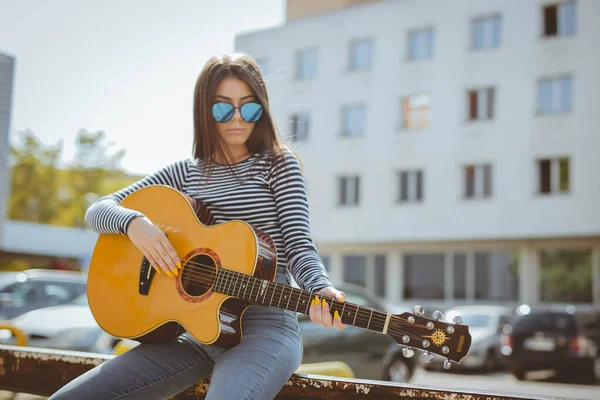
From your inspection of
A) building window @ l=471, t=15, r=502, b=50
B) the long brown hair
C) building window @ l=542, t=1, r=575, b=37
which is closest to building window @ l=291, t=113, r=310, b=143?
building window @ l=471, t=15, r=502, b=50

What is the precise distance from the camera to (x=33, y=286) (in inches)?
518

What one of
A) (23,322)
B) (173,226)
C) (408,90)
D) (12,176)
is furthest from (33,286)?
(12,176)

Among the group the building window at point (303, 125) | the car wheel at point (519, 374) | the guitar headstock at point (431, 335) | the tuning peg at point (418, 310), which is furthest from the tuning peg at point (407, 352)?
the building window at point (303, 125)

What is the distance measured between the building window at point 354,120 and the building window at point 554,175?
278 inches

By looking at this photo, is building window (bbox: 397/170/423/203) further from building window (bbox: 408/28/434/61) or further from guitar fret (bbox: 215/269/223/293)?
guitar fret (bbox: 215/269/223/293)

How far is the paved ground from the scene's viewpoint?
42.7 feet

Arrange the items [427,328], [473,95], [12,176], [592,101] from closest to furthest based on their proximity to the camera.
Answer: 1. [427,328]
2. [592,101]
3. [473,95]
4. [12,176]

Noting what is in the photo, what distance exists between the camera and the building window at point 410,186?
27750 mm

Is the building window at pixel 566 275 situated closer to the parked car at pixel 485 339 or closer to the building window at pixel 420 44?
the parked car at pixel 485 339

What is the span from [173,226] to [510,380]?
14.6 m

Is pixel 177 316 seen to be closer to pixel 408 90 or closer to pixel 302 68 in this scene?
pixel 408 90

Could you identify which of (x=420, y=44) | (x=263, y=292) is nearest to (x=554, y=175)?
(x=420, y=44)

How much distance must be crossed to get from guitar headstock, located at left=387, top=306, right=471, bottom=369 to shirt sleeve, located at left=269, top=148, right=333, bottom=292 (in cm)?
31

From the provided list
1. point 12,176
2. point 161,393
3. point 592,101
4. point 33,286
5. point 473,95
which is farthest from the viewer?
point 12,176
